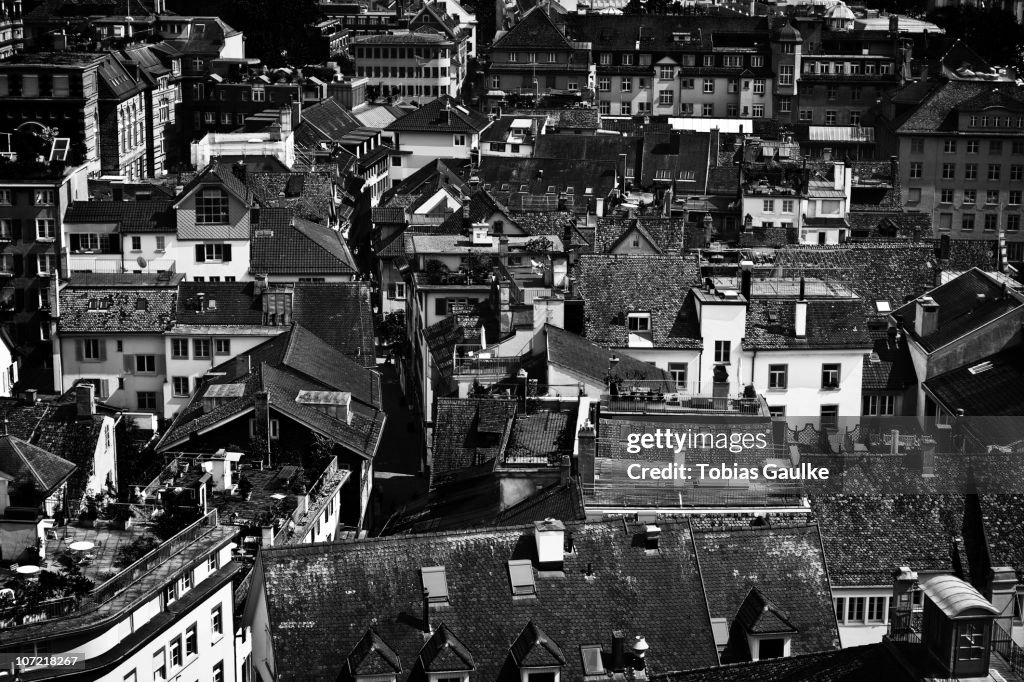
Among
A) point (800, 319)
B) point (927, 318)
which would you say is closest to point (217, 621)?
point (800, 319)

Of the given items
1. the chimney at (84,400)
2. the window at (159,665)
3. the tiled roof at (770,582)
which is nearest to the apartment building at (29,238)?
the chimney at (84,400)

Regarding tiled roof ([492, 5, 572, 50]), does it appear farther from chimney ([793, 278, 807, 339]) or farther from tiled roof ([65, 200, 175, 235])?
chimney ([793, 278, 807, 339])

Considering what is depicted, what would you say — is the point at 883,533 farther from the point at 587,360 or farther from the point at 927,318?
the point at 927,318

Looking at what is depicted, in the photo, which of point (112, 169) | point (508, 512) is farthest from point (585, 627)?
point (112, 169)

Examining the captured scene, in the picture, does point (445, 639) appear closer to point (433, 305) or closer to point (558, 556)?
point (558, 556)

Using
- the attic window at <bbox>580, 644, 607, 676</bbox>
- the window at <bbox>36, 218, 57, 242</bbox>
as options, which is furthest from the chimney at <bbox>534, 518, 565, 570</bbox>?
the window at <bbox>36, 218, 57, 242</bbox>

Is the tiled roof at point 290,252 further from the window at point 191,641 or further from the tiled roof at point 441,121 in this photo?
the window at point 191,641
